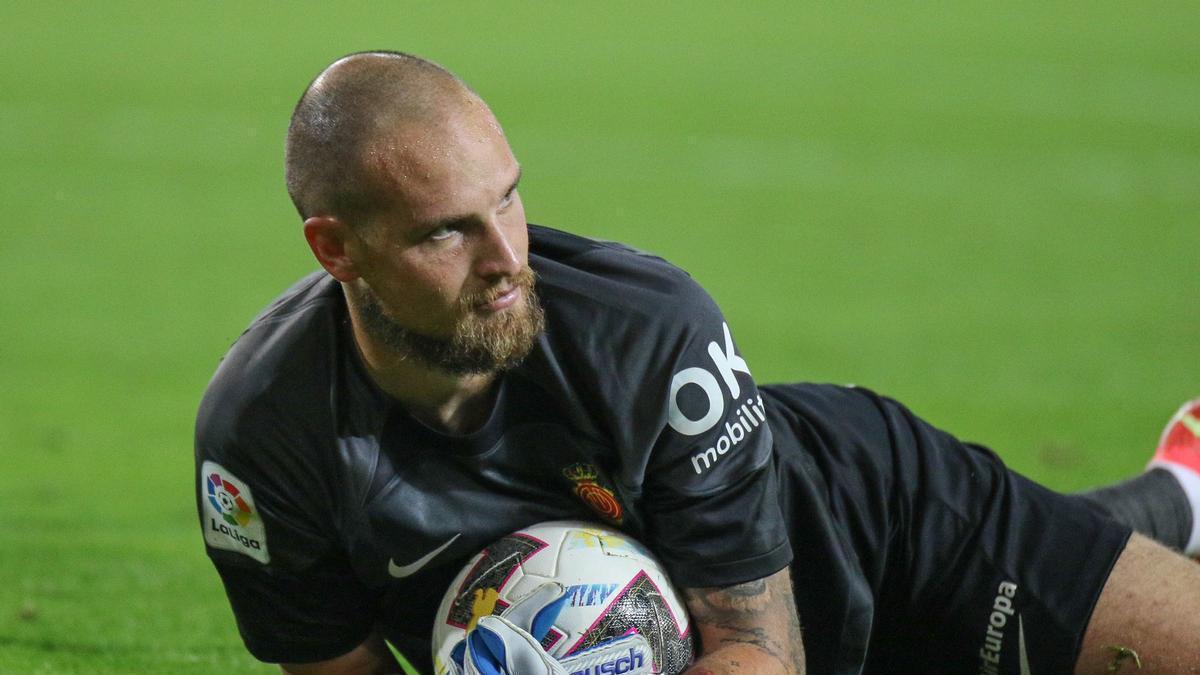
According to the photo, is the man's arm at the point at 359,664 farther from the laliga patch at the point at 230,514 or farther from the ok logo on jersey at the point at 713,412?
the ok logo on jersey at the point at 713,412

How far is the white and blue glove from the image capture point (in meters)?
3.01

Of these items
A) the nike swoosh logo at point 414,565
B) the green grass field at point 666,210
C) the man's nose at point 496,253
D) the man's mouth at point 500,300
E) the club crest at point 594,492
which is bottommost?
the green grass field at point 666,210

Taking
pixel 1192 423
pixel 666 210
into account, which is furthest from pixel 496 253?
pixel 666 210

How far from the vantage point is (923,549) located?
144 inches

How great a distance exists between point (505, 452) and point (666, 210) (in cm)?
643

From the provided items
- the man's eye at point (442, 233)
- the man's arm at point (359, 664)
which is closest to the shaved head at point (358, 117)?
the man's eye at point (442, 233)

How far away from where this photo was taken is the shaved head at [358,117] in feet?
9.62

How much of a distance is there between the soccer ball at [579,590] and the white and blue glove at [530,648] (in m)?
0.01

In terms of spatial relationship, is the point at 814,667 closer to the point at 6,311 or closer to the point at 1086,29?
the point at 6,311

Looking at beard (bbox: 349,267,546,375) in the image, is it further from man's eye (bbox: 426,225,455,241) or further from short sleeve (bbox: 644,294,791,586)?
short sleeve (bbox: 644,294,791,586)

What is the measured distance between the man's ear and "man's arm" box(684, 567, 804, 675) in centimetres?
91

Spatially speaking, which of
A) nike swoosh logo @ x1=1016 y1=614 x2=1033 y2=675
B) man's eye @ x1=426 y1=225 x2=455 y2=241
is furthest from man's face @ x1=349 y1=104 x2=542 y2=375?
nike swoosh logo @ x1=1016 y1=614 x2=1033 y2=675

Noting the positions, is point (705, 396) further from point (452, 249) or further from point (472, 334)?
point (452, 249)

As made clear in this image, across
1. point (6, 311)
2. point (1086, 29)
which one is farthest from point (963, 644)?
point (1086, 29)
